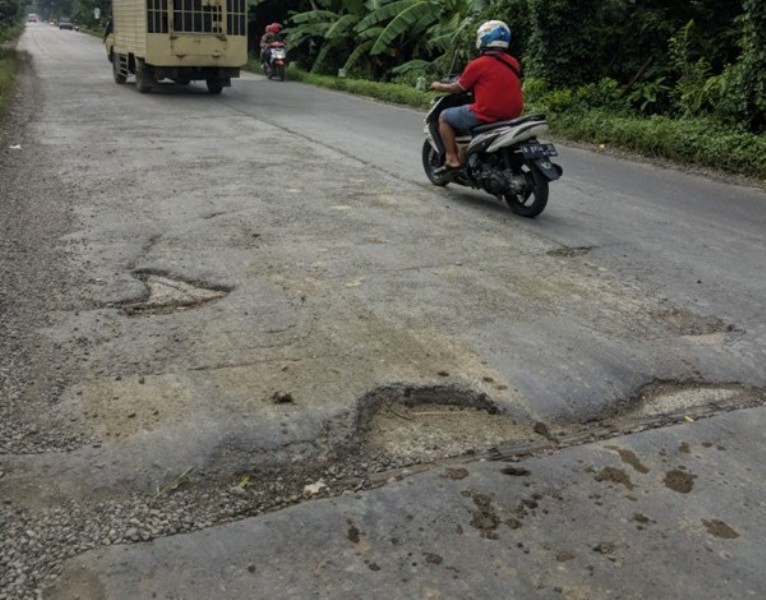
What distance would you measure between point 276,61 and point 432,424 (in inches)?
936

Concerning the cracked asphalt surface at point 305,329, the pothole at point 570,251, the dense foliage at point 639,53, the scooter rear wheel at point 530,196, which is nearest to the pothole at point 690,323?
the cracked asphalt surface at point 305,329

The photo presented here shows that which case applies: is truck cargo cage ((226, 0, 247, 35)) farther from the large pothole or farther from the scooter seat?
the large pothole

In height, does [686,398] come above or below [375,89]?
below

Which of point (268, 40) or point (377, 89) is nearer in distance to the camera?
point (377, 89)

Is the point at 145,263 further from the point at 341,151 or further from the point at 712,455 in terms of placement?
the point at 341,151

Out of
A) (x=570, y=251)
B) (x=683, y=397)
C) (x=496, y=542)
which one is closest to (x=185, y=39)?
(x=570, y=251)

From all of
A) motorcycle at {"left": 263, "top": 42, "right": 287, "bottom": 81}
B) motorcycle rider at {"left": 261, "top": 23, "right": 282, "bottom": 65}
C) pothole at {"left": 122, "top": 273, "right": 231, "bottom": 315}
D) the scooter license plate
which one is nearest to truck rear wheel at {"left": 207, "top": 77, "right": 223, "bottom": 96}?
motorcycle at {"left": 263, "top": 42, "right": 287, "bottom": 81}

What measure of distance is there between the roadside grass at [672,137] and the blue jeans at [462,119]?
14.7 feet

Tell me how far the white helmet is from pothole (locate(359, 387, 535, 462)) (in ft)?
15.2

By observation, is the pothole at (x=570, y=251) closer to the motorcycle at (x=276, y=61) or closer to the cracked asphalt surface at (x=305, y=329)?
the cracked asphalt surface at (x=305, y=329)

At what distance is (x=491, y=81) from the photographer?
24.5 ft

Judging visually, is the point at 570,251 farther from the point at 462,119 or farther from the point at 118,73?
the point at 118,73

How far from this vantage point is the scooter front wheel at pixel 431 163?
28.1ft

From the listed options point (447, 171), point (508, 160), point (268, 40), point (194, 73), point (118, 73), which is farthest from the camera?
point (268, 40)
